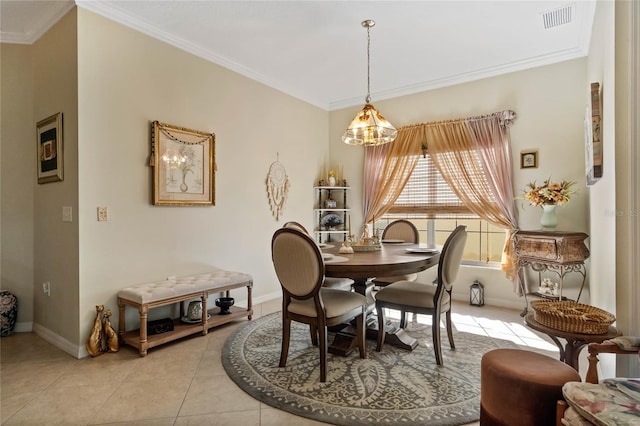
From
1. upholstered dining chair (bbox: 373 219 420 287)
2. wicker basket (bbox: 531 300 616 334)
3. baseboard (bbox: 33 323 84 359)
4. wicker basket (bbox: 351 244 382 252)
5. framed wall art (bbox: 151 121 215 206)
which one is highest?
framed wall art (bbox: 151 121 215 206)

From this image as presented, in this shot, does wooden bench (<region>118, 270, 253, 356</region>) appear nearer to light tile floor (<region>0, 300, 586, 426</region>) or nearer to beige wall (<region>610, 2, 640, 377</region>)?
light tile floor (<region>0, 300, 586, 426</region>)

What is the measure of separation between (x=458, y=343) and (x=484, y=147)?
2.42 metres

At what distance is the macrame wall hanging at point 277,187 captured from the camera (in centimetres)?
431

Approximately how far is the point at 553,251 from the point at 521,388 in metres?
2.26

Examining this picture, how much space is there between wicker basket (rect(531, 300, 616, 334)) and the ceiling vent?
2.62 m

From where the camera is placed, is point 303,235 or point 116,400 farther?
point 303,235

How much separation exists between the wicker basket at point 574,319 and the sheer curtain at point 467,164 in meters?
2.30

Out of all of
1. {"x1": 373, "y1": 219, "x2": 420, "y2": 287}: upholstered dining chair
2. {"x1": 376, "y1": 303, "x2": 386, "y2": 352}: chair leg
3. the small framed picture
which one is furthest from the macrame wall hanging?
the small framed picture

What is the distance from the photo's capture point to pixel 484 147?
156 inches

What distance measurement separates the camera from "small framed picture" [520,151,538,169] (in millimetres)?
3689

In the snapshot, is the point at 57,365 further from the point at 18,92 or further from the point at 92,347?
the point at 18,92

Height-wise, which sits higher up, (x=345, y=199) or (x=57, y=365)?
(x=345, y=199)

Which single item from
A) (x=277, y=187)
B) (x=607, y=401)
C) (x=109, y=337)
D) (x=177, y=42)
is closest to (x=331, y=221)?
(x=277, y=187)

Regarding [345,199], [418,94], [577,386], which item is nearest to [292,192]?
[345,199]
